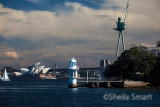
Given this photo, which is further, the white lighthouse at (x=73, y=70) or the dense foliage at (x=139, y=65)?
the dense foliage at (x=139, y=65)

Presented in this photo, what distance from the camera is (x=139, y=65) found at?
10062cm

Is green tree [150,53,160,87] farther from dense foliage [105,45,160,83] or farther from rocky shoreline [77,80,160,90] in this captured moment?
rocky shoreline [77,80,160,90]

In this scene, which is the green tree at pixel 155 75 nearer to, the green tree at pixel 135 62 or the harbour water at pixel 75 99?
the green tree at pixel 135 62

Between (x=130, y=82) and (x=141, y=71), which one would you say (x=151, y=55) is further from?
(x=130, y=82)

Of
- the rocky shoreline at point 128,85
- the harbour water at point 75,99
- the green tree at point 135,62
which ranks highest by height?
the green tree at point 135,62

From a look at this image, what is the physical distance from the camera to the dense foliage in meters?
98.6

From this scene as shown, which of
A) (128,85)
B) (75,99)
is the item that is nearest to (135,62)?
(128,85)

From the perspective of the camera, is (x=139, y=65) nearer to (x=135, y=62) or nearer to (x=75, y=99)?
(x=135, y=62)

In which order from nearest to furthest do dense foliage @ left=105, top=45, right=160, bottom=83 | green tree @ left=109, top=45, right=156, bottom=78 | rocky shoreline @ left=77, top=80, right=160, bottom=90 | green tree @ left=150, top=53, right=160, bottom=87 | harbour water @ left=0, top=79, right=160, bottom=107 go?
harbour water @ left=0, top=79, right=160, bottom=107
rocky shoreline @ left=77, top=80, right=160, bottom=90
green tree @ left=150, top=53, right=160, bottom=87
dense foliage @ left=105, top=45, right=160, bottom=83
green tree @ left=109, top=45, right=156, bottom=78

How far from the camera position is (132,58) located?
104 m

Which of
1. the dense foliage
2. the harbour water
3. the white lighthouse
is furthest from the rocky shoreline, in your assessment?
the harbour water

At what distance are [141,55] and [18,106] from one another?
206 feet

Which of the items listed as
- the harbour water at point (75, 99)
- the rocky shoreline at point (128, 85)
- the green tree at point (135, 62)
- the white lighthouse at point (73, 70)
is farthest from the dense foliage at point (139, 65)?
the white lighthouse at point (73, 70)

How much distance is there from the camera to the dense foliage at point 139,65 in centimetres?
9856
